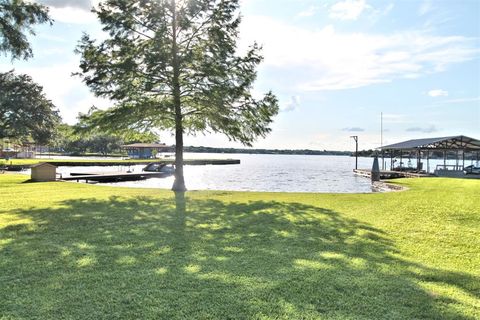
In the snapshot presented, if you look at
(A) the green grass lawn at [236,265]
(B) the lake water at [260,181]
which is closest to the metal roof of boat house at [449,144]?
(B) the lake water at [260,181]

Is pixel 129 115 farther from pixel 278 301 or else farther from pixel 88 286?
pixel 278 301

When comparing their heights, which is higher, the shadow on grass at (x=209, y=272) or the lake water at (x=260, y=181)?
the shadow on grass at (x=209, y=272)

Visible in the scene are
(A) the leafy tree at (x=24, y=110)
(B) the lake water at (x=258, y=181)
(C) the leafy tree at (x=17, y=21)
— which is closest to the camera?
(C) the leafy tree at (x=17, y=21)

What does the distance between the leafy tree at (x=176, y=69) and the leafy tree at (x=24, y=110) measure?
29375mm

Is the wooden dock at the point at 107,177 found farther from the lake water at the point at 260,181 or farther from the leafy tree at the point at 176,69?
the leafy tree at the point at 176,69

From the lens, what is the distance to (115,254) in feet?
19.0

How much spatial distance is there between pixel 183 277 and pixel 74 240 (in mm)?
2992

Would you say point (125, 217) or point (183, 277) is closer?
point (183, 277)

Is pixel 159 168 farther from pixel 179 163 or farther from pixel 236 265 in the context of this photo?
pixel 236 265

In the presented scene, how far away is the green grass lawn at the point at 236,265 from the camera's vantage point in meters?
3.85

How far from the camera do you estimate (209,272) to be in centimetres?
494

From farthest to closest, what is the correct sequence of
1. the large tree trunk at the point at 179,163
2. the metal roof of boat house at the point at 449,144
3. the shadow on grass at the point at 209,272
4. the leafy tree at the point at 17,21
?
the metal roof of boat house at the point at 449,144 < the large tree trunk at the point at 179,163 < the leafy tree at the point at 17,21 < the shadow on grass at the point at 209,272

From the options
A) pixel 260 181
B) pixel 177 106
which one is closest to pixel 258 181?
pixel 260 181

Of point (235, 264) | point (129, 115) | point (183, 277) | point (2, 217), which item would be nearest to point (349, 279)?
point (235, 264)
